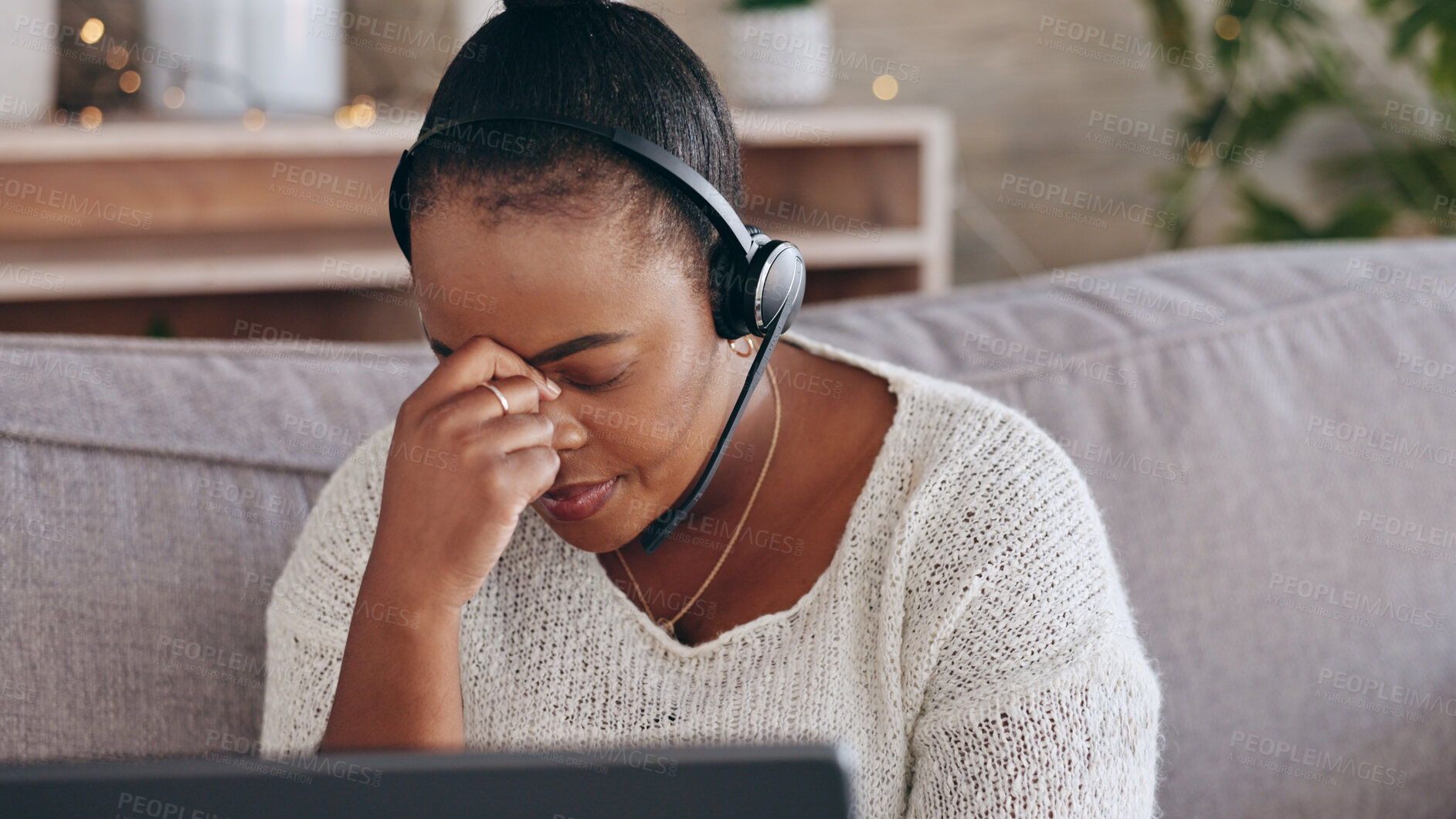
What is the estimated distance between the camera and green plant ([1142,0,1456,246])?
188 centimetres

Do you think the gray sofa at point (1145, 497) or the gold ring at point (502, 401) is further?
the gray sofa at point (1145, 497)

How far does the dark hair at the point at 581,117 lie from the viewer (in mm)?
682

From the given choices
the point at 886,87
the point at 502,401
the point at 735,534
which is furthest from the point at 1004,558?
the point at 886,87

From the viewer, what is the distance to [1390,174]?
202 centimetres

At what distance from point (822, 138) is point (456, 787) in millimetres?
1586

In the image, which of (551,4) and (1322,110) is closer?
(551,4)

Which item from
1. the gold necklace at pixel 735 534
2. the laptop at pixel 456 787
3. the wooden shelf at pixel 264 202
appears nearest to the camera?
the laptop at pixel 456 787

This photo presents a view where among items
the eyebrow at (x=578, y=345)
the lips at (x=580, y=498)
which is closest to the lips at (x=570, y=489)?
the lips at (x=580, y=498)

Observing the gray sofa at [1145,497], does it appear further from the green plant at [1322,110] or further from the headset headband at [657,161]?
the green plant at [1322,110]

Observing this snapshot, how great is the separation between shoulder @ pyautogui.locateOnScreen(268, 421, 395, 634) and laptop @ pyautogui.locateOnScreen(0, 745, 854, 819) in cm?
60

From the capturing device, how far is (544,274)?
69 cm

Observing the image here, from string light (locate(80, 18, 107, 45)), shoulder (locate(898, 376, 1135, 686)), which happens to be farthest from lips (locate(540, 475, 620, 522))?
string light (locate(80, 18, 107, 45))

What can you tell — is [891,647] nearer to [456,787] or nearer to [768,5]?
[456,787]

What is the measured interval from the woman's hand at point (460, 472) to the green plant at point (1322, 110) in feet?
5.29
